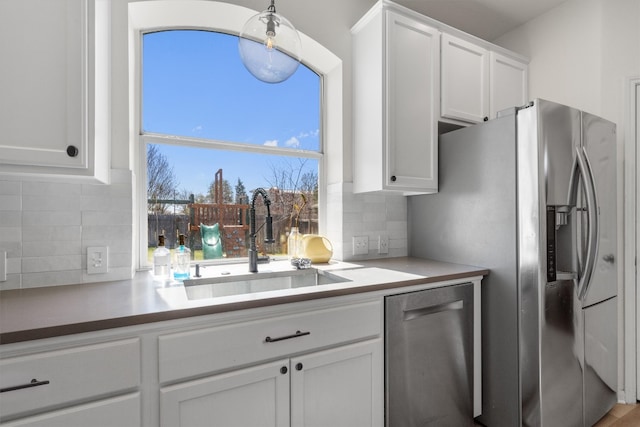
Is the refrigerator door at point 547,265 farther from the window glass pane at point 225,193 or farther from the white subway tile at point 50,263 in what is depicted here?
the white subway tile at point 50,263

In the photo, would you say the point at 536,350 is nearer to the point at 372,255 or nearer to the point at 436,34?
the point at 372,255

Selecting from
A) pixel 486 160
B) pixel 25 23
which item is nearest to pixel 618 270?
pixel 486 160

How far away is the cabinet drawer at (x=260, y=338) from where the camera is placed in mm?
1049

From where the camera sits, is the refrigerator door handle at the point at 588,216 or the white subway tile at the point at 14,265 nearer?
the white subway tile at the point at 14,265

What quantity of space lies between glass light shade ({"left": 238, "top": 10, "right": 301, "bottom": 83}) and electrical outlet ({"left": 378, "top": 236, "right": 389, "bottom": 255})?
50.2 inches

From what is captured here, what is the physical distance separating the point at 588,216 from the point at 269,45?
185 centimetres

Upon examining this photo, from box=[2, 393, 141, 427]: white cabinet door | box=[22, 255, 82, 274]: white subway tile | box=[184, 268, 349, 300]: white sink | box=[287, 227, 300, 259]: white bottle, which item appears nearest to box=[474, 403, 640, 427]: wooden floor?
box=[184, 268, 349, 300]: white sink

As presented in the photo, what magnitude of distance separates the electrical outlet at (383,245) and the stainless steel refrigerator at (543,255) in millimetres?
504

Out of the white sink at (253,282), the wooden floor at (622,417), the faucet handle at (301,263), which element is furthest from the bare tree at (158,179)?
the wooden floor at (622,417)

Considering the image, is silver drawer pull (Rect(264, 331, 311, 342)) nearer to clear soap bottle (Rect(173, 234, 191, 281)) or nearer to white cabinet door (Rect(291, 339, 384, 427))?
white cabinet door (Rect(291, 339, 384, 427))

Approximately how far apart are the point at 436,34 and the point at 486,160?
90 centimetres

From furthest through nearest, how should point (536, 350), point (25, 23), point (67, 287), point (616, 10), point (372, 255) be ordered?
1. point (372, 255)
2. point (616, 10)
3. point (536, 350)
4. point (67, 287)
5. point (25, 23)

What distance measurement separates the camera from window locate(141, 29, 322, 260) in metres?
1.86

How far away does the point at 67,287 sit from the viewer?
1.36 metres
